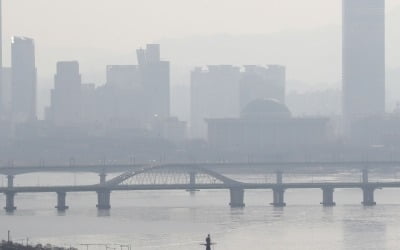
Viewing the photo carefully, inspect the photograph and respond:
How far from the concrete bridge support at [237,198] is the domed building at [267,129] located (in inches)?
1900

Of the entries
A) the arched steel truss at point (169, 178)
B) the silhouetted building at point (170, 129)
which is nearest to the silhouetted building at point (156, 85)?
the silhouetted building at point (170, 129)

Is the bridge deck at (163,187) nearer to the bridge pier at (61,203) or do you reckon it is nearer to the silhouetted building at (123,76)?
the bridge pier at (61,203)

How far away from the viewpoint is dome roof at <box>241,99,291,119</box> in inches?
4513

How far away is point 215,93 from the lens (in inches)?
5689

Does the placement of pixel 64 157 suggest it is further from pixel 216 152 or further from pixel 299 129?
pixel 299 129

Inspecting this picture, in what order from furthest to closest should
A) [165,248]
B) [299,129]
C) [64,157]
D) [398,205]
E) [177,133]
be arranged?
[177,133] → [299,129] → [64,157] → [398,205] → [165,248]

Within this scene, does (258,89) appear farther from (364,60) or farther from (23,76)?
(23,76)

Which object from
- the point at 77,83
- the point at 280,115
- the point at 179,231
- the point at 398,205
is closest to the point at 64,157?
the point at 280,115

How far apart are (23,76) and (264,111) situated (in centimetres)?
3137

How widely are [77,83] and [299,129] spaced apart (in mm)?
26754

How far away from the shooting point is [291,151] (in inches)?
4247

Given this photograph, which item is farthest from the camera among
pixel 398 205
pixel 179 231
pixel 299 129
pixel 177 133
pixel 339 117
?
pixel 339 117

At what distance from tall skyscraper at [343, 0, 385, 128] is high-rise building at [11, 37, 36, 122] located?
21.8 metres

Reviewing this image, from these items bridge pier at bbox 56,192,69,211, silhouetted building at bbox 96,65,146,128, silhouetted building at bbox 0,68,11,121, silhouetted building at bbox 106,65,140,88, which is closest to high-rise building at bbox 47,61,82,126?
silhouetted building at bbox 96,65,146,128
